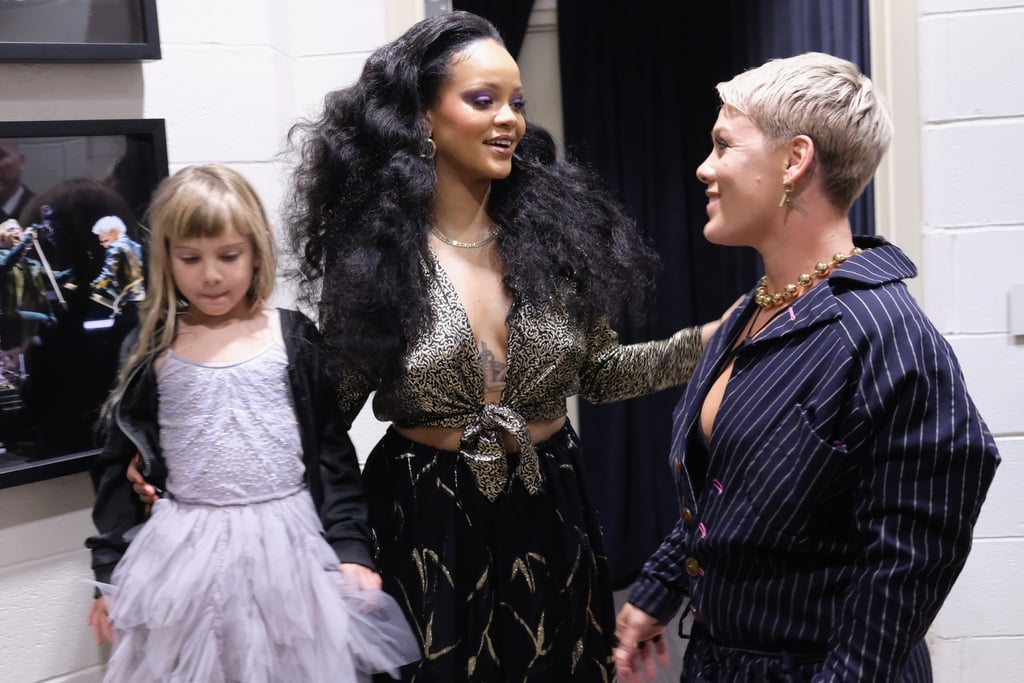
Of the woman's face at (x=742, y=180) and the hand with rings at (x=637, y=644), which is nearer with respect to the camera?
the woman's face at (x=742, y=180)

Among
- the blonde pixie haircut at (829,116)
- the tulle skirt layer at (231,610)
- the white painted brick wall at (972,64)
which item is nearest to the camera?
the blonde pixie haircut at (829,116)

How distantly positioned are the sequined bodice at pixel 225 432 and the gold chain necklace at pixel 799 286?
30.0 inches

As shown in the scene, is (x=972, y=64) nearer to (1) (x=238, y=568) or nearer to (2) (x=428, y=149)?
(2) (x=428, y=149)

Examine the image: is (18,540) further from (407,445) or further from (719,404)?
(719,404)

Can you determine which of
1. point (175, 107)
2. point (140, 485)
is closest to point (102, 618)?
point (140, 485)

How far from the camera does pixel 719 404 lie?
1.42m

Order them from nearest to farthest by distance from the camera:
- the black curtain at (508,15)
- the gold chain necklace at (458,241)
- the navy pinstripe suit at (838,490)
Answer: the navy pinstripe suit at (838,490) → the gold chain necklace at (458,241) → the black curtain at (508,15)

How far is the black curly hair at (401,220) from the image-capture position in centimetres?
167

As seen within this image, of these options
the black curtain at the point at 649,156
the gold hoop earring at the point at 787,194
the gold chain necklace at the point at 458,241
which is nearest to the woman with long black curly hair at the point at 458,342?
the gold chain necklace at the point at 458,241

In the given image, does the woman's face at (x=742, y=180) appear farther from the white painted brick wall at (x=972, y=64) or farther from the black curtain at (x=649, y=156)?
the black curtain at (x=649, y=156)

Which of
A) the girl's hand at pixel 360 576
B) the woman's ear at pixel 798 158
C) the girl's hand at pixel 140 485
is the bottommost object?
the girl's hand at pixel 360 576

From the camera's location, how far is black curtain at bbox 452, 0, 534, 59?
3.20 metres

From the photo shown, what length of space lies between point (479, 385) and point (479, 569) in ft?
0.99

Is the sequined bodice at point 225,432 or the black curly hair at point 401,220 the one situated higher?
the black curly hair at point 401,220
